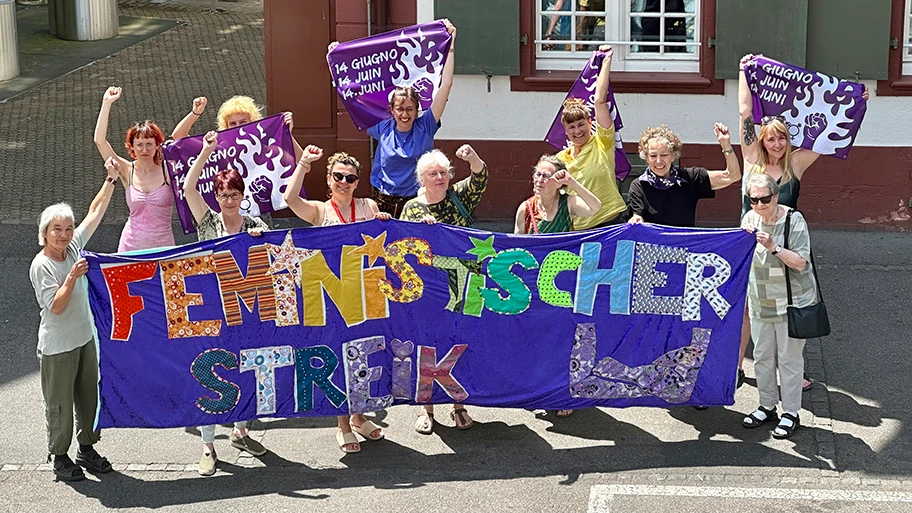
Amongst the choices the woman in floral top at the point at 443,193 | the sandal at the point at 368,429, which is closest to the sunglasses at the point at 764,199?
the woman in floral top at the point at 443,193

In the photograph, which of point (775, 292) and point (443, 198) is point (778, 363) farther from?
point (443, 198)

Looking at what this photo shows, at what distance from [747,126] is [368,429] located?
3.45 m

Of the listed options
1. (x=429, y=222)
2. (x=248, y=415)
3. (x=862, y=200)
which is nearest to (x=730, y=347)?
(x=429, y=222)

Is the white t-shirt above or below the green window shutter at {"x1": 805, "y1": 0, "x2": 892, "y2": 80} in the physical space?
below

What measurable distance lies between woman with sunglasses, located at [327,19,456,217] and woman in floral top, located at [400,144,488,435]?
90cm

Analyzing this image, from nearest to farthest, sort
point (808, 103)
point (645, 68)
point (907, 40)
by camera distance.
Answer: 1. point (808, 103)
2. point (907, 40)
3. point (645, 68)

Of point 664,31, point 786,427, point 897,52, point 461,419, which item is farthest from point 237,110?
point 897,52

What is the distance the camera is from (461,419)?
855cm

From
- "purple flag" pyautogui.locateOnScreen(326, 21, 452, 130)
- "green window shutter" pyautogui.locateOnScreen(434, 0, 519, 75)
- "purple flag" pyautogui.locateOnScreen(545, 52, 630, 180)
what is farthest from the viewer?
"green window shutter" pyautogui.locateOnScreen(434, 0, 519, 75)

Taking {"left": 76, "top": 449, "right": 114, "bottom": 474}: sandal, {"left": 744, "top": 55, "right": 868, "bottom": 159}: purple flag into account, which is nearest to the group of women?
{"left": 76, "top": 449, "right": 114, "bottom": 474}: sandal

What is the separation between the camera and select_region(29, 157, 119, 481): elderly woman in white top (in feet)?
25.1

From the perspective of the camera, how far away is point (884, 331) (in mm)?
10055

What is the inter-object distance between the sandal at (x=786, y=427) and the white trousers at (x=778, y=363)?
3 cm

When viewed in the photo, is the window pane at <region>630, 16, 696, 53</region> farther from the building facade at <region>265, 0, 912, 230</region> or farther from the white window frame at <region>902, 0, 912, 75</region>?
the white window frame at <region>902, 0, 912, 75</region>
